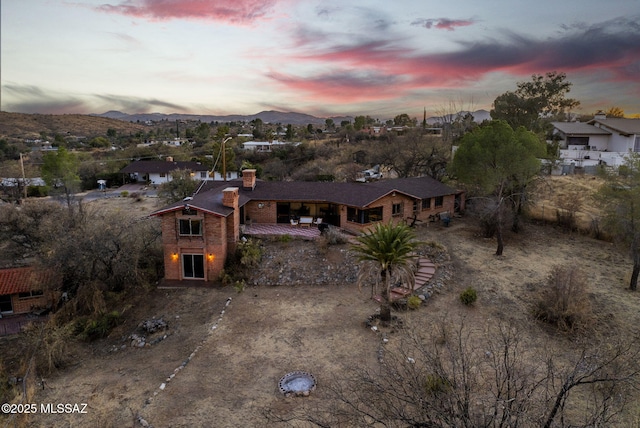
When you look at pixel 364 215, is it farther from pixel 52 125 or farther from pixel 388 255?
pixel 52 125

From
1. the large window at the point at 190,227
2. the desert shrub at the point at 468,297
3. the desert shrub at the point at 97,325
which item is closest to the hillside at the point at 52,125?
the large window at the point at 190,227

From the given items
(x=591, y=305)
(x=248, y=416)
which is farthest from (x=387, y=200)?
(x=248, y=416)

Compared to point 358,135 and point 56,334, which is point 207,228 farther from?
point 358,135

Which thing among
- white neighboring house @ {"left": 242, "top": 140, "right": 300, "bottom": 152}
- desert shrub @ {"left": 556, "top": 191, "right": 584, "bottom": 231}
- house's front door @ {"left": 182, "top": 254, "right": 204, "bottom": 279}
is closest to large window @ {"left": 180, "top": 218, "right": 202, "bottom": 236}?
house's front door @ {"left": 182, "top": 254, "right": 204, "bottom": 279}

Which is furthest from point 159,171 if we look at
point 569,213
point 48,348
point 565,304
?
point 565,304

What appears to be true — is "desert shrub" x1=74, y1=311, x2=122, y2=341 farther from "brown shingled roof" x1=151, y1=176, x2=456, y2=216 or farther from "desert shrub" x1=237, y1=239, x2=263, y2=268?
"brown shingled roof" x1=151, y1=176, x2=456, y2=216
